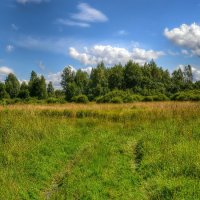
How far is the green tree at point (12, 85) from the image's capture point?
6519 centimetres

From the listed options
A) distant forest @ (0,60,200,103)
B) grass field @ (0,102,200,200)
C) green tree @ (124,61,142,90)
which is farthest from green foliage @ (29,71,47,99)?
grass field @ (0,102,200,200)

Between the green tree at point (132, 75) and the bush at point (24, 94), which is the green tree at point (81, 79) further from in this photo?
the bush at point (24, 94)

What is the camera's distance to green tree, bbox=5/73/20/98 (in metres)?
65.2

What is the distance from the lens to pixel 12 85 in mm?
67250

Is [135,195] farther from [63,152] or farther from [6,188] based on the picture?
[63,152]

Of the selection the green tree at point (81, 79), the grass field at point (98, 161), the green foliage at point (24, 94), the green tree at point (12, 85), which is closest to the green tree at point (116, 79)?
the green tree at point (81, 79)

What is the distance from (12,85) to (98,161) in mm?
61214

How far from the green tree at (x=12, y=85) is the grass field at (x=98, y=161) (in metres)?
53.4

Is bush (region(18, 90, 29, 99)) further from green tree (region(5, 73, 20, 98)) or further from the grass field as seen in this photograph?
the grass field

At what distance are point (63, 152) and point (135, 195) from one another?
3.92 metres

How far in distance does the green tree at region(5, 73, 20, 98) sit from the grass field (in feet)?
175

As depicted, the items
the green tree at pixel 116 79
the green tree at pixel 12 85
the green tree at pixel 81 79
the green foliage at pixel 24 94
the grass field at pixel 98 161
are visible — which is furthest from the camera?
the green tree at pixel 81 79

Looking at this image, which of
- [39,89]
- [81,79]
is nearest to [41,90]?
[39,89]

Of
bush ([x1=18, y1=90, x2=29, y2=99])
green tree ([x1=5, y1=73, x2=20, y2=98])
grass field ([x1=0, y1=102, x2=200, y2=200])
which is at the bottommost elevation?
grass field ([x1=0, y1=102, x2=200, y2=200])
